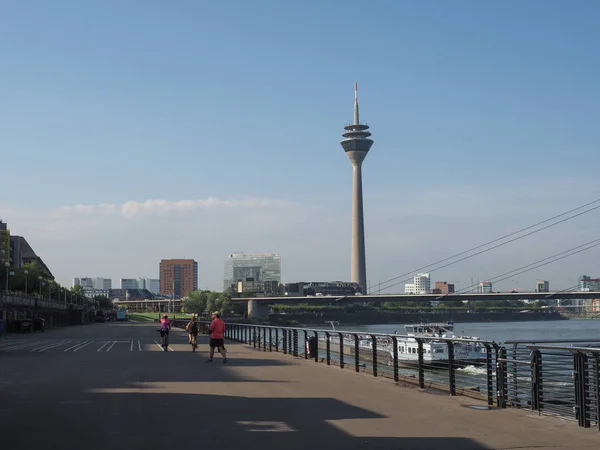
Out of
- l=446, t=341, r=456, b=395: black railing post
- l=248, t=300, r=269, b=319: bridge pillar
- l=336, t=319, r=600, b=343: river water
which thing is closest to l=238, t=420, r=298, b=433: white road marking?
l=446, t=341, r=456, b=395: black railing post

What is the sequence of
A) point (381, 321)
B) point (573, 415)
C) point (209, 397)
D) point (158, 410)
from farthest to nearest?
point (381, 321), point (209, 397), point (158, 410), point (573, 415)

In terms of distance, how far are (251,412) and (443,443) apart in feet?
12.2

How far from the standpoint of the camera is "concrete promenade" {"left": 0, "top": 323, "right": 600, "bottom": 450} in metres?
9.32

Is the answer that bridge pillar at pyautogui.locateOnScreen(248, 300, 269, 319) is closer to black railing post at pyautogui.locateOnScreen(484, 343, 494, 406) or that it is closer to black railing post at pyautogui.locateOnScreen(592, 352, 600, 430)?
black railing post at pyautogui.locateOnScreen(484, 343, 494, 406)

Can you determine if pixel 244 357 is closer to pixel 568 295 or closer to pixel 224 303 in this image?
pixel 568 295

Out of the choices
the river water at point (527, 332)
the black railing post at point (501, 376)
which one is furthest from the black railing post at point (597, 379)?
the river water at point (527, 332)

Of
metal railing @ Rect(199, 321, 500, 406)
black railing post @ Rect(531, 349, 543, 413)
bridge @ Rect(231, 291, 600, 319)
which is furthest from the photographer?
bridge @ Rect(231, 291, 600, 319)

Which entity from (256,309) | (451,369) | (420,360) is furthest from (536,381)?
(256,309)

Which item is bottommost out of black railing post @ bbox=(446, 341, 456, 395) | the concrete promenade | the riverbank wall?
the riverbank wall

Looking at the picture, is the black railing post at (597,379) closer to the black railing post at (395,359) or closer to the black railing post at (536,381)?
the black railing post at (536,381)

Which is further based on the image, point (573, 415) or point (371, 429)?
point (573, 415)

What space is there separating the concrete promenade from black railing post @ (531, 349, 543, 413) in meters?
0.22

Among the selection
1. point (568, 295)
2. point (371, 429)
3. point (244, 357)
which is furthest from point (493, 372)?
point (568, 295)

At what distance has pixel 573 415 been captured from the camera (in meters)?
11.4
